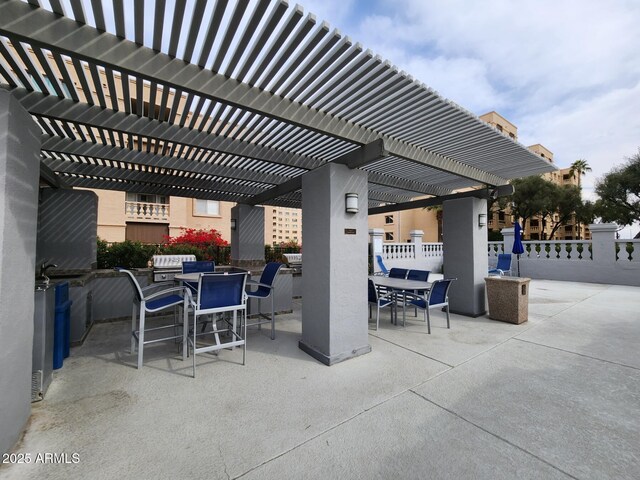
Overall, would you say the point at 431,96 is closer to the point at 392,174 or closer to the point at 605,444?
the point at 392,174

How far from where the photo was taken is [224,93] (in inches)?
95.0

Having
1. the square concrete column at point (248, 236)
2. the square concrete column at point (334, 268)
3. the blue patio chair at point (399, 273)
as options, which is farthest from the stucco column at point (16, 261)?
the blue patio chair at point (399, 273)

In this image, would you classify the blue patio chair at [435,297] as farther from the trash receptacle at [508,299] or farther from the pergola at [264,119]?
the pergola at [264,119]

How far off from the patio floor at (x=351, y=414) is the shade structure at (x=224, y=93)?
261 cm

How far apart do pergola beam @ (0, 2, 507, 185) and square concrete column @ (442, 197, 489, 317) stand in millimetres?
3636

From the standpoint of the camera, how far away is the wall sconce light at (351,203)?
3.47 m

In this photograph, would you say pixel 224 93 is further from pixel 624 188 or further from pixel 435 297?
pixel 624 188

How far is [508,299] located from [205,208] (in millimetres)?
16008

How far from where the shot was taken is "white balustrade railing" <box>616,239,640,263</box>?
350 inches

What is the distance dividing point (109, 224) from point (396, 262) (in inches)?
553

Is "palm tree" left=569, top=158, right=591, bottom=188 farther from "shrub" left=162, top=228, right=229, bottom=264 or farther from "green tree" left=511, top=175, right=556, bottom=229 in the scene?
"shrub" left=162, top=228, right=229, bottom=264

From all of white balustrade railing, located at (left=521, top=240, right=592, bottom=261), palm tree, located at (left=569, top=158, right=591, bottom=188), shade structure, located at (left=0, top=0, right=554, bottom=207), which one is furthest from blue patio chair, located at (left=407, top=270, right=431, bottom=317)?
palm tree, located at (left=569, top=158, right=591, bottom=188)

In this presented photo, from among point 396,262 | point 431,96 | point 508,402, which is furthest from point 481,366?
point 396,262

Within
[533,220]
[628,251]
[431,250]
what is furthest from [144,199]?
[533,220]
